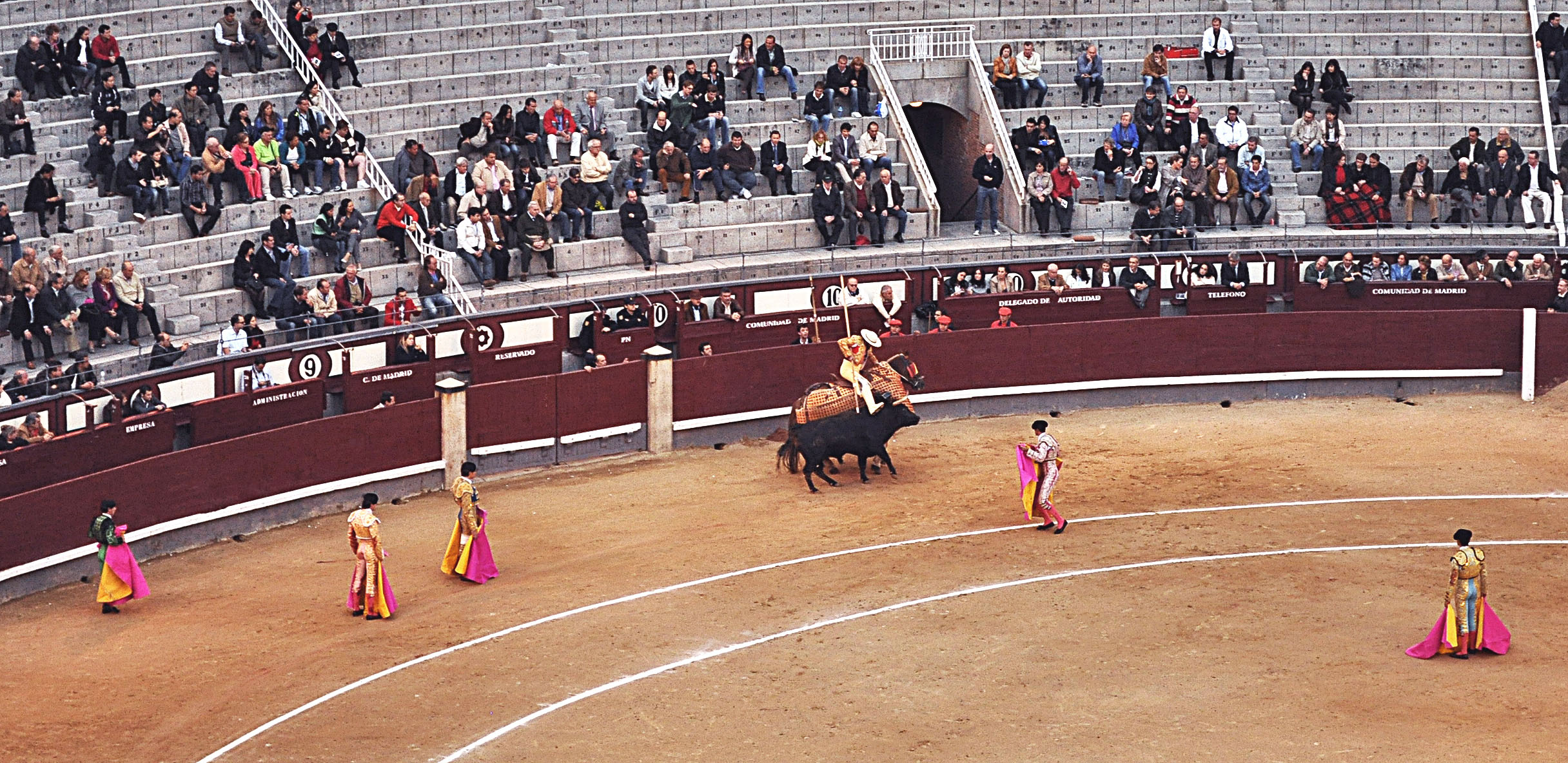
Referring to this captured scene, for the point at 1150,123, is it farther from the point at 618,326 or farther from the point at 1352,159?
the point at 618,326

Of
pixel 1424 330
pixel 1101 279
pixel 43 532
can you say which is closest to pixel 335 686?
pixel 43 532

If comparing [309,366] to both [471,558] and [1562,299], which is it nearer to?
[471,558]

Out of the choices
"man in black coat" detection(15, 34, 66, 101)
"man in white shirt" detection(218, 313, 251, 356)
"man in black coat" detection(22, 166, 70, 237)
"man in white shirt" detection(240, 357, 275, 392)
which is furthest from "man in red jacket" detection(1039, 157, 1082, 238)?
"man in black coat" detection(15, 34, 66, 101)

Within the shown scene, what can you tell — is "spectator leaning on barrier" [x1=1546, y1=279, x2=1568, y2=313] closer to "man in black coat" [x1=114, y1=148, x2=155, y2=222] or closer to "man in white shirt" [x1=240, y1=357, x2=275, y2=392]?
"man in white shirt" [x1=240, y1=357, x2=275, y2=392]

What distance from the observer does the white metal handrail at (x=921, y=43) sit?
129 feet

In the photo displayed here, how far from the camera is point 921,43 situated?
129 feet

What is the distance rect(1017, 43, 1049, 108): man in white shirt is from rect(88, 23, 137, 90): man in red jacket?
14178 mm

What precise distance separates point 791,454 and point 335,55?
11319mm

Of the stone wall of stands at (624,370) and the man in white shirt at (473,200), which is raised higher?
the man in white shirt at (473,200)

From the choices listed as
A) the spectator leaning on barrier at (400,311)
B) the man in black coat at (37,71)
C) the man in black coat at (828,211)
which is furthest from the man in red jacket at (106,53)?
the man in black coat at (828,211)

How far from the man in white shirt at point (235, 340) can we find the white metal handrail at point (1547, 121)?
65.8ft

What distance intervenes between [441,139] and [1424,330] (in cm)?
1476

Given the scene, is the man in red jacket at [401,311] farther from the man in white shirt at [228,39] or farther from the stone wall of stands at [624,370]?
the man in white shirt at [228,39]

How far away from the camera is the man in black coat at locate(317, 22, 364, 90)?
35500mm
